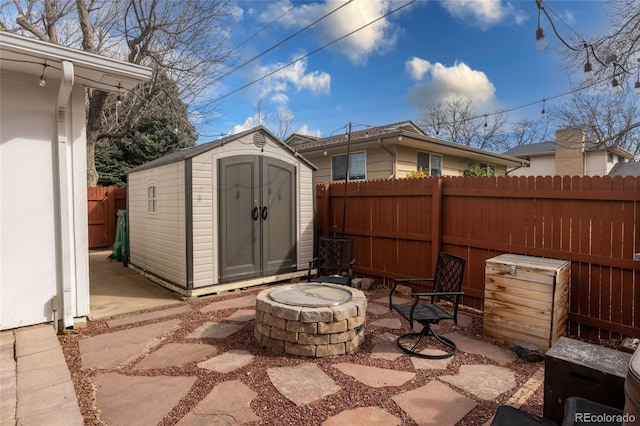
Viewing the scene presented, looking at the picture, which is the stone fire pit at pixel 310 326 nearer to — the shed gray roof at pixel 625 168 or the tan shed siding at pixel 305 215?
the tan shed siding at pixel 305 215

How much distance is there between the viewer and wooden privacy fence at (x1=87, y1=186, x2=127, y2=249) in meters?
9.70

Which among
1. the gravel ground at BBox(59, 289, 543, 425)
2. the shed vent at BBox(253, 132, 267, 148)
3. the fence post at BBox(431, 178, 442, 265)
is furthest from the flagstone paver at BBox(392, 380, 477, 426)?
the shed vent at BBox(253, 132, 267, 148)

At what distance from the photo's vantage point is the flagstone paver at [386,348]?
10.1ft

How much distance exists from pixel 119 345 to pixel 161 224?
2.61m

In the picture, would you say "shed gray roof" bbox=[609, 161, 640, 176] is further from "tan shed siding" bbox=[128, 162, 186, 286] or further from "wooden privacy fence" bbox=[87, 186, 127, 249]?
"wooden privacy fence" bbox=[87, 186, 127, 249]

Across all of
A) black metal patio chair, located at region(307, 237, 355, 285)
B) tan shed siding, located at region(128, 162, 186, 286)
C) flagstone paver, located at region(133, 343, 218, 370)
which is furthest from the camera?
black metal patio chair, located at region(307, 237, 355, 285)

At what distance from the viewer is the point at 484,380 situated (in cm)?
267

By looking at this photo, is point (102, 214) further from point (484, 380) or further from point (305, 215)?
point (484, 380)

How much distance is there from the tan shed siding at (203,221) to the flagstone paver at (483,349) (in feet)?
10.9

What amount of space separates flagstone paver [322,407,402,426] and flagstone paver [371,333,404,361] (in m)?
0.86

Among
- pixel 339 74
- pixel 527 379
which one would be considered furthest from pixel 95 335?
pixel 339 74

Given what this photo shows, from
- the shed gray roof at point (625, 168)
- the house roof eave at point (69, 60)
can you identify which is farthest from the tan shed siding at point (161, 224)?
the shed gray roof at point (625, 168)

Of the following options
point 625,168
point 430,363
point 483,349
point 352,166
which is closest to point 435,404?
point 430,363

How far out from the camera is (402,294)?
5.21 metres
